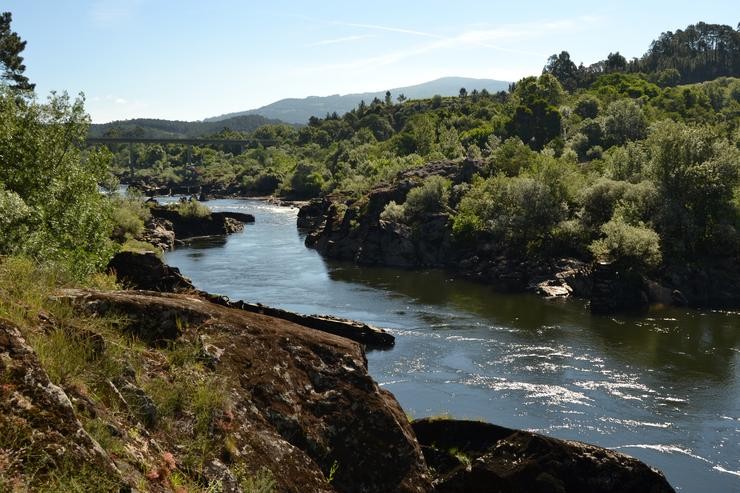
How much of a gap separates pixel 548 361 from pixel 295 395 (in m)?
35.9

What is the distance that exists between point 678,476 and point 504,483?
17.9m

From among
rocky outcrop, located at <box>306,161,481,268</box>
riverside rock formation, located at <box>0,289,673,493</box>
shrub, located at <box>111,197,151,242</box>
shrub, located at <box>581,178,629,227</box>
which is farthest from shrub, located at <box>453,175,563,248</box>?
riverside rock formation, located at <box>0,289,673,493</box>

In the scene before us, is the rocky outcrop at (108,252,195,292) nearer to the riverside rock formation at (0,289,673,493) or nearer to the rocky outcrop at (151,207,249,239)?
the riverside rock formation at (0,289,673,493)

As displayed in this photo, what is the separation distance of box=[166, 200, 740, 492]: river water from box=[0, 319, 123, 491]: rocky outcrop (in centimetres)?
2103

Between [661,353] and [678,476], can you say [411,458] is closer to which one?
[678,476]

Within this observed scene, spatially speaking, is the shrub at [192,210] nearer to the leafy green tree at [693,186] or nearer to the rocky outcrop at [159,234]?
the rocky outcrop at [159,234]

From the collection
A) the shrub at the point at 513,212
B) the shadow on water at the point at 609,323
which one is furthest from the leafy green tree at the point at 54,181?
the shrub at the point at 513,212

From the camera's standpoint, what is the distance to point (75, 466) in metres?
7.38

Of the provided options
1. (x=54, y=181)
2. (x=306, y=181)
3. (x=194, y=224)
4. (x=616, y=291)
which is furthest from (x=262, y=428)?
(x=306, y=181)

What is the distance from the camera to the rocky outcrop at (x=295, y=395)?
11.4 m

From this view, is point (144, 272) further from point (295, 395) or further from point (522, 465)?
point (522, 465)

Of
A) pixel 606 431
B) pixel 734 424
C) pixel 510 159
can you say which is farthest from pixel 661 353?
pixel 510 159

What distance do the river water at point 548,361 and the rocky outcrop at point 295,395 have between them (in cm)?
1524

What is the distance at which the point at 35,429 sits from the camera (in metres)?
7.40
